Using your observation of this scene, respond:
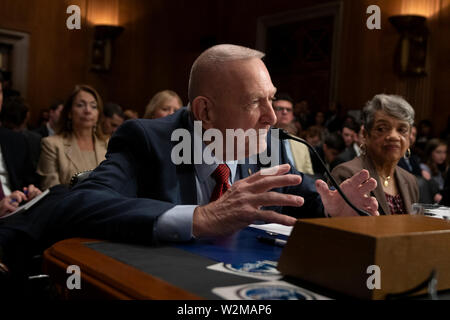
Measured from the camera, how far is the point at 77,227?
1.30 meters

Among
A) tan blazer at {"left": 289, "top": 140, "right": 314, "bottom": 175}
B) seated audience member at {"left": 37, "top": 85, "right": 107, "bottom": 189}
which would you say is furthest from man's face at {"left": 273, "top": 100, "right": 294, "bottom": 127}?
seated audience member at {"left": 37, "top": 85, "right": 107, "bottom": 189}

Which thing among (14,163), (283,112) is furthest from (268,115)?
(283,112)

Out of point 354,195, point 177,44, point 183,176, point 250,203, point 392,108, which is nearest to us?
point 250,203

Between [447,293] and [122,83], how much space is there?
994 cm

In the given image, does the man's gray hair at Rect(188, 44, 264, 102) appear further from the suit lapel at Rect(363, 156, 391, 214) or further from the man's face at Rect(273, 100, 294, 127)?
the man's face at Rect(273, 100, 294, 127)

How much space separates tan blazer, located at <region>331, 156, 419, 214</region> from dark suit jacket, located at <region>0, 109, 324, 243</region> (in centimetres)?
75

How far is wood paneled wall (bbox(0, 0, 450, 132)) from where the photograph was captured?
307 inches

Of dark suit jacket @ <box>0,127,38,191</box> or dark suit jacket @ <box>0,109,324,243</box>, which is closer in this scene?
dark suit jacket @ <box>0,109,324,243</box>

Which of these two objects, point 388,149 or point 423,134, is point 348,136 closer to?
point 423,134

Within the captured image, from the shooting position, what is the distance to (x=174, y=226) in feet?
3.88

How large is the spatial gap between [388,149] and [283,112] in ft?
8.37

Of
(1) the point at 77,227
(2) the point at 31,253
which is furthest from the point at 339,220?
(2) the point at 31,253

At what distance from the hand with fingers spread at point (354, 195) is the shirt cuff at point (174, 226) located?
442 mm

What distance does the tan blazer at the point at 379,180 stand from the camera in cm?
251
